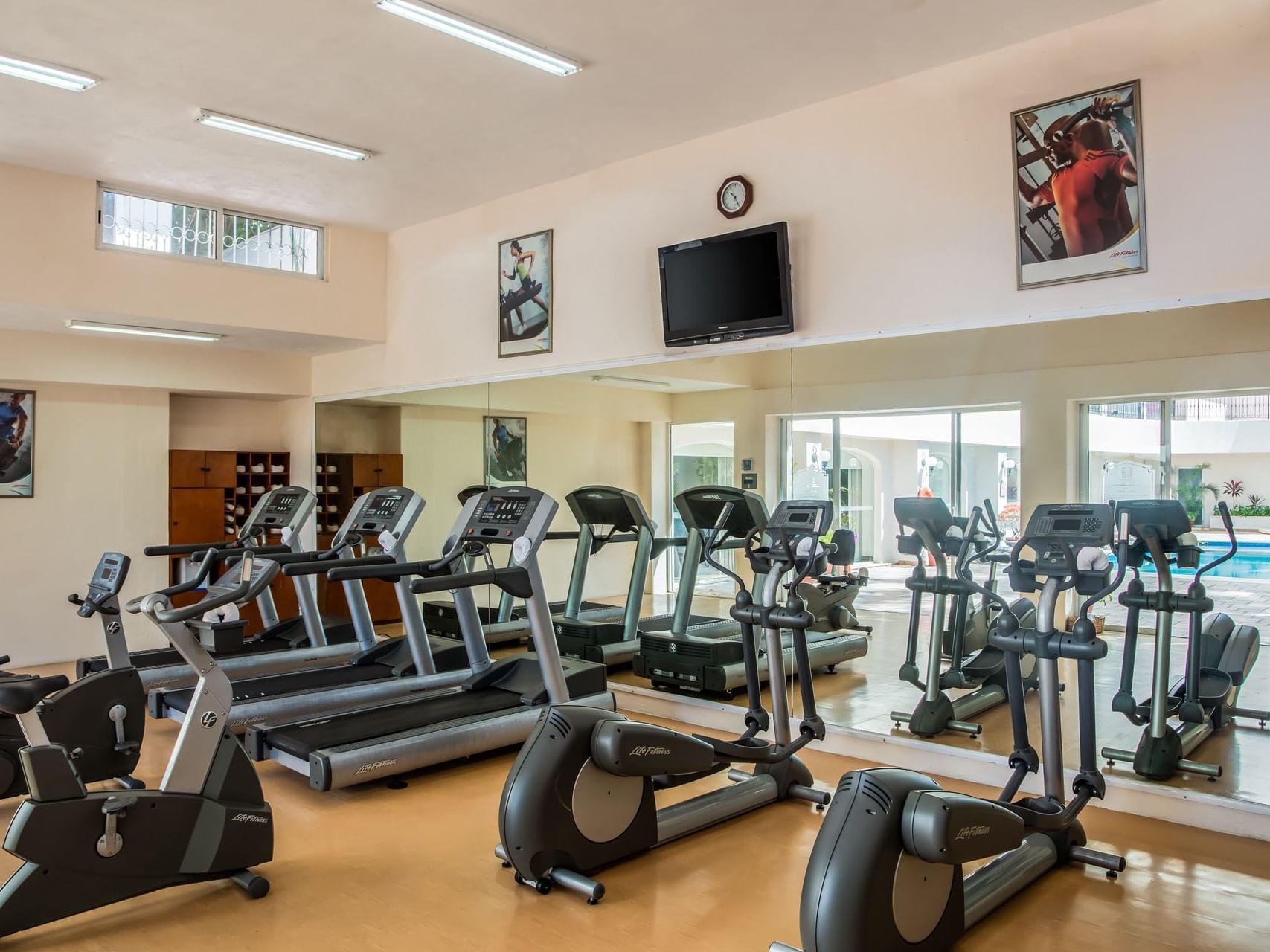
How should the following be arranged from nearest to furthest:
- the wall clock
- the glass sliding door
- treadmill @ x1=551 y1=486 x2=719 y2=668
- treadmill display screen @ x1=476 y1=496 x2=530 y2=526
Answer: treadmill display screen @ x1=476 y1=496 x2=530 y2=526 < the wall clock < the glass sliding door < treadmill @ x1=551 y1=486 x2=719 y2=668

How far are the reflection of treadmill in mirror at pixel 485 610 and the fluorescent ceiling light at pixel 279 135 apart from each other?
2.45m

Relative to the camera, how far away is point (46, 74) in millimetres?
4656

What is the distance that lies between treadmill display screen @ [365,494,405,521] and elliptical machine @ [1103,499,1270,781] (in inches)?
165

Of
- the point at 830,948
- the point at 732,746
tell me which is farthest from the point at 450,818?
the point at 830,948

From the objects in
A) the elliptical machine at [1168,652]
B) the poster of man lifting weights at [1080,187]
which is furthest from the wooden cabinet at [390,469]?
the elliptical machine at [1168,652]

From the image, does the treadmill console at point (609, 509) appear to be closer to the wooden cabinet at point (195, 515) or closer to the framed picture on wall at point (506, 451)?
the framed picture on wall at point (506, 451)

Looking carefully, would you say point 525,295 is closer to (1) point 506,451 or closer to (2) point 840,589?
(1) point 506,451

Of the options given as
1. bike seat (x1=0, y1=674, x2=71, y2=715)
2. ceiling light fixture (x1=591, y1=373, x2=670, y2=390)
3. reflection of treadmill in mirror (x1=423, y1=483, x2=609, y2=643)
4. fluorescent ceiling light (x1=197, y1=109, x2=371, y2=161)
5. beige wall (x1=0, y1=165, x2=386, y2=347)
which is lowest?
reflection of treadmill in mirror (x1=423, y1=483, x2=609, y2=643)

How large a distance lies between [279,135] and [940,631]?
15.5 feet

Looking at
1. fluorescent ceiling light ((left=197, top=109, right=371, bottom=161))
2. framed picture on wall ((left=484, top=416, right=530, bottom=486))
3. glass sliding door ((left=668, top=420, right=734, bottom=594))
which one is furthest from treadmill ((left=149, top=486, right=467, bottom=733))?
fluorescent ceiling light ((left=197, top=109, right=371, bottom=161))

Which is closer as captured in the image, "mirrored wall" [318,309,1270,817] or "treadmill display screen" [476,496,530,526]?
"mirrored wall" [318,309,1270,817]

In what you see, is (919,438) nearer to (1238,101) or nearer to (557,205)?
(1238,101)

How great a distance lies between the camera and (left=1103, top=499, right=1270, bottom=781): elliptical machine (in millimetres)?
3918

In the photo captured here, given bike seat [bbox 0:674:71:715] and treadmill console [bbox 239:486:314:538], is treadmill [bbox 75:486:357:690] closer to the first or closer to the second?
treadmill console [bbox 239:486:314:538]
